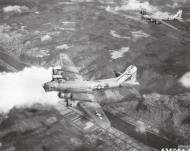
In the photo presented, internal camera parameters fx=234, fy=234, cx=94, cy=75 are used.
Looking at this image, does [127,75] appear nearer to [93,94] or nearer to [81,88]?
[93,94]

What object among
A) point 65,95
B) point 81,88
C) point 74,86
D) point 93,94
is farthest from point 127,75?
point 65,95

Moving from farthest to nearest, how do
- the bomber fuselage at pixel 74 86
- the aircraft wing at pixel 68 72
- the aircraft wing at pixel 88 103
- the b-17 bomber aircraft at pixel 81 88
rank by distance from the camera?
the aircraft wing at pixel 68 72, the bomber fuselage at pixel 74 86, the b-17 bomber aircraft at pixel 81 88, the aircraft wing at pixel 88 103

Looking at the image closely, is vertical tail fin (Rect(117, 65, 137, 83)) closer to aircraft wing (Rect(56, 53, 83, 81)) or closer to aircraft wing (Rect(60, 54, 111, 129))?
aircraft wing (Rect(60, 54, 111, 129))

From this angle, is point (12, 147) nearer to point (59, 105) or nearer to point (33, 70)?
point (59, 105)

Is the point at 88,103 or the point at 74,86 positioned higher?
the point at 74,86

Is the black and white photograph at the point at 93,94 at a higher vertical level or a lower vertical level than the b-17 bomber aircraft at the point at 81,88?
lower

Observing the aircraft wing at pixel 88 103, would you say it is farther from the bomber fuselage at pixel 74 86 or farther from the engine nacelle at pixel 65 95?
the engine nacelle at pixel 65 95

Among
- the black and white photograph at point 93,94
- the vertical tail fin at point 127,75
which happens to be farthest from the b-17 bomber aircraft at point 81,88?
the black and white photograph at point 93,94

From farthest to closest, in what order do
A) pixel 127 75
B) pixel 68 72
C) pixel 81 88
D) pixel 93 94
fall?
pixel 127 75, pixel 68 72, pixel 93 94, pixel 81 88

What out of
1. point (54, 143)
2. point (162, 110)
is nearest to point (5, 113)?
point (54, 143)
